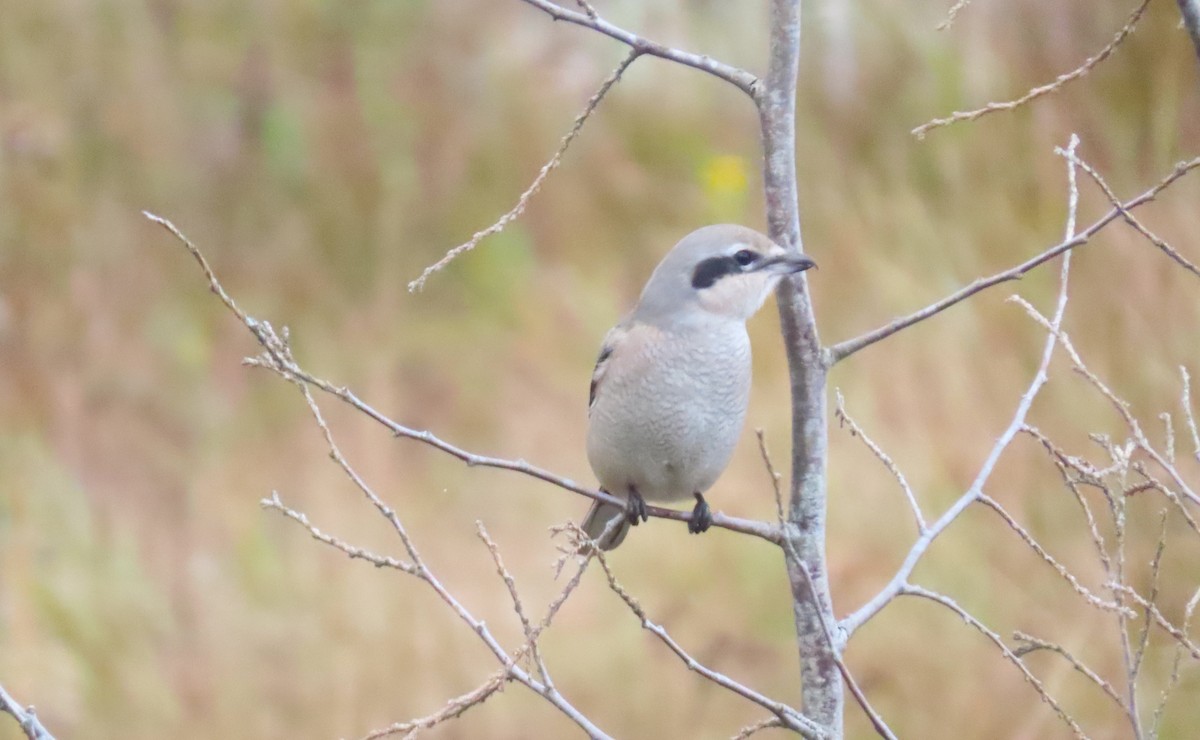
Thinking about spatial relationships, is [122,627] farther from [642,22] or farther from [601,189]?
[642,22]

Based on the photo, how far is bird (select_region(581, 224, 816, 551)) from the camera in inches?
109

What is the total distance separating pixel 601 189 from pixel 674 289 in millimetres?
2681

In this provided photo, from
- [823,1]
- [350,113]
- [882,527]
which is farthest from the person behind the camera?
[350,113]

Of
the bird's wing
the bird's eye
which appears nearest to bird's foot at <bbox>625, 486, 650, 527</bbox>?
the bird's wing

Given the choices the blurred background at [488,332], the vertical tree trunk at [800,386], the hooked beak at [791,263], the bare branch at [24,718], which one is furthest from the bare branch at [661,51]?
the blurred background at [488,332]

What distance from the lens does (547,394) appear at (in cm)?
543

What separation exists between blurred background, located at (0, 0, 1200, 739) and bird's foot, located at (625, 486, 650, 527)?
1.85 metres

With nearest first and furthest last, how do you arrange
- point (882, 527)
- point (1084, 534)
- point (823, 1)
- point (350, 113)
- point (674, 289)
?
1. point (674, 289)
2. point (1084, 534)
3. point (882, 527)
4. point (823, 1)
5. point (350, 113)

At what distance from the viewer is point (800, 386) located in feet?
6.58

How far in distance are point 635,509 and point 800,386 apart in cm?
92

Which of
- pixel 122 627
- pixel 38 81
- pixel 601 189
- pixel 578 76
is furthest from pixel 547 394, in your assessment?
pixel 38 81

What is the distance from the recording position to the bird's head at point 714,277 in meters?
2.65

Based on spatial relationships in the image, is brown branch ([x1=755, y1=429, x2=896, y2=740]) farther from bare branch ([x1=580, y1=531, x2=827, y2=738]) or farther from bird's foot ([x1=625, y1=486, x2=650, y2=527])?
bird's foot ([x1=625, y1=486, x2=650, y2=527])

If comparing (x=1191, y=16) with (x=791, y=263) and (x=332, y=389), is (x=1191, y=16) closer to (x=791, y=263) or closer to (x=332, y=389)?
(x=791, y=263)
